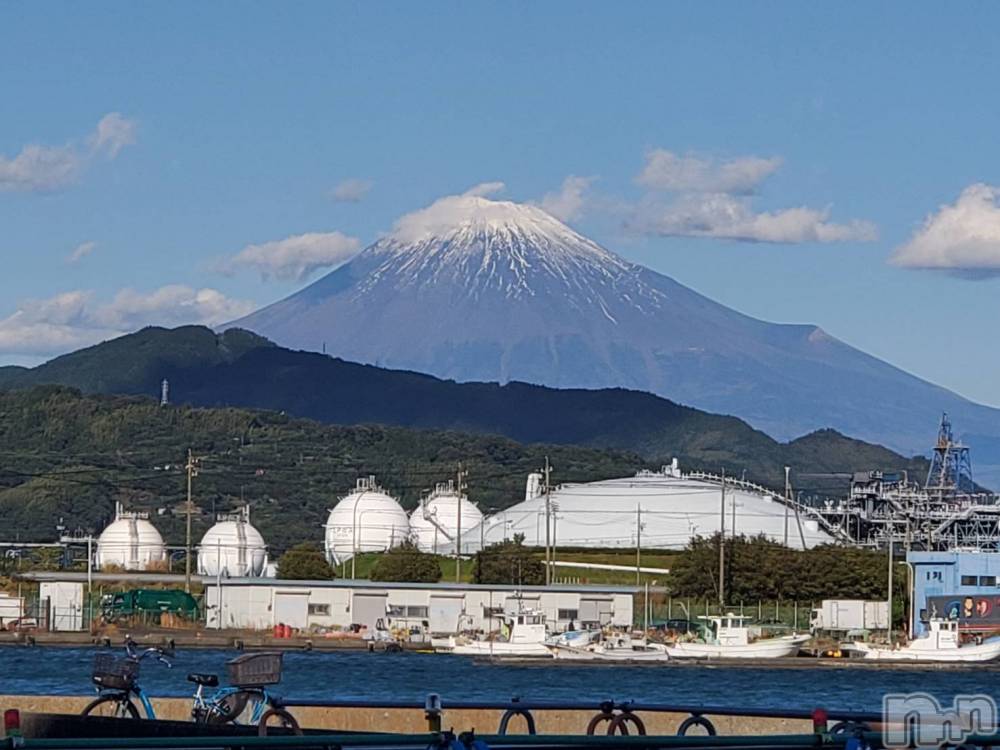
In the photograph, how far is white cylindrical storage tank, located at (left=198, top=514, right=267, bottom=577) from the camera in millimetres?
98875

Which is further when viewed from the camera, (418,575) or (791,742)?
(418,575)

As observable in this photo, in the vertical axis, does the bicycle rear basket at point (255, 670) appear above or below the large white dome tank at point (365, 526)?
below

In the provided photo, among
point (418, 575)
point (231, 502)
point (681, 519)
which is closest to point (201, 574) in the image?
point (418, 575)

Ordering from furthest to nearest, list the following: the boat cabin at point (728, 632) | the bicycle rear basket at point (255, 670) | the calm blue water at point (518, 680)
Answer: the boat cabin at point (728, 632) → the calm blue water at point (518, 680) → the bicycle rear basket at point (255, 670)

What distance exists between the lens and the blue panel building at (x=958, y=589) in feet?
237

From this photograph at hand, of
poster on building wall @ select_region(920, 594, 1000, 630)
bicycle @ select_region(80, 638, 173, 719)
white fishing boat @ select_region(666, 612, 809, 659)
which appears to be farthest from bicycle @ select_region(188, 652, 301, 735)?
poster on building wall @ select_region(920, 594, 1000, 630)

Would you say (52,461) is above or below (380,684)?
above

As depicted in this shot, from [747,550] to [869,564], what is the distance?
4.80 meters

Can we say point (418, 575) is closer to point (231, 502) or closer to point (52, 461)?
point (231, 502)

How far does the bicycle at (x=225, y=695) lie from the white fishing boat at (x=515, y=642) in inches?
1859

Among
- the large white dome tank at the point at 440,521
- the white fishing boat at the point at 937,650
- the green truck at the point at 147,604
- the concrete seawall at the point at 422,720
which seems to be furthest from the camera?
the large white dome tank at the point at 440,521

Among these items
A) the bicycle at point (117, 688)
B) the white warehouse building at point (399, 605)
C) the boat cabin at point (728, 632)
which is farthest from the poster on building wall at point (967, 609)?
the bicycle at point (117, 688)

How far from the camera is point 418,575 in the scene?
8688 cm

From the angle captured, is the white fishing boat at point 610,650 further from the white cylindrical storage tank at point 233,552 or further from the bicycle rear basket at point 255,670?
the bicycle rear basket at point 255,670
